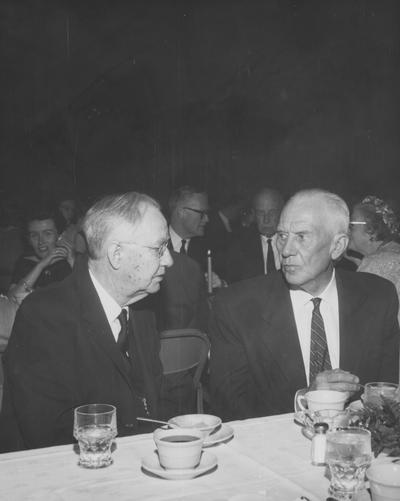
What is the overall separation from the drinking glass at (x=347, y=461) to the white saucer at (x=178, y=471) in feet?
1.00

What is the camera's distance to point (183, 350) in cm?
266

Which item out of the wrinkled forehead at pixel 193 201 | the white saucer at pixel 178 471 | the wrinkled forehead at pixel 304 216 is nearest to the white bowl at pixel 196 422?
the white saucer at pixel 178 471

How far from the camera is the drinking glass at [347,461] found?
142 cm

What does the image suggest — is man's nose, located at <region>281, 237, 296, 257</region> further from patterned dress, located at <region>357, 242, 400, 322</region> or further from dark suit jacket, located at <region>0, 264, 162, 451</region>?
patterned dress, located at <region>357, 242, 400, 322</region>

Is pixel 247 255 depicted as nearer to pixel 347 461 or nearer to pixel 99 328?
pixel 99 328

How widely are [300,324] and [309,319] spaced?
1.9 inches

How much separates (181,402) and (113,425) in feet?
3.20

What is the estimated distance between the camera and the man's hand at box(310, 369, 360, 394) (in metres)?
2.11

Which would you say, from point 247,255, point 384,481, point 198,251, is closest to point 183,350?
point 384,481

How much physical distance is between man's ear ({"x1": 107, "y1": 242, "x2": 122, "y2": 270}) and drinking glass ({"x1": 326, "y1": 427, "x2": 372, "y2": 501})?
1.12 meters

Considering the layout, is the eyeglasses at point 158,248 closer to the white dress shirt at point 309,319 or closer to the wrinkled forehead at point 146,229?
the wrinkled forehead at point 146,229

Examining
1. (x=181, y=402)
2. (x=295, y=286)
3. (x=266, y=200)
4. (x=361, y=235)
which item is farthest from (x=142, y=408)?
(x=266, y=200)

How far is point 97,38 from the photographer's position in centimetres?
1044

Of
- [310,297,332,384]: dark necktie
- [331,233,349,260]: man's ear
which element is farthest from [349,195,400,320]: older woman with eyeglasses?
[310,297,332,384]: dark necktie
